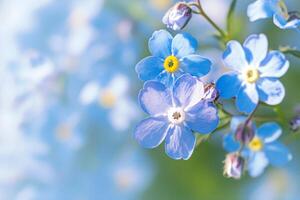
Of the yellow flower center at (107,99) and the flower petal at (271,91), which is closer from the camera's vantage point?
the flower petal at (271,91)

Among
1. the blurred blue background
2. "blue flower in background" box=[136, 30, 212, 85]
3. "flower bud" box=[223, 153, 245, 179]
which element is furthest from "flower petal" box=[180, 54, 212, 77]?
the blurred blue background

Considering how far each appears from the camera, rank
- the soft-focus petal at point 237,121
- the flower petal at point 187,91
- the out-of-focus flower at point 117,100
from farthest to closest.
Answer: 1. the out-of-focus flower at point 117,100
2. the soft-focus petal at point 237,121
3. the flower petal at point 187,91

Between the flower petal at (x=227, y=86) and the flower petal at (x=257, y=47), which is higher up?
the flower petal at (x=257, y=47)

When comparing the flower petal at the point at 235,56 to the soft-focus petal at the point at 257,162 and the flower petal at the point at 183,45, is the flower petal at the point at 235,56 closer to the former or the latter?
the flower petal at the point at 183,45

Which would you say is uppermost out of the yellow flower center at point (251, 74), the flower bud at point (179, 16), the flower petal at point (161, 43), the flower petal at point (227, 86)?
the flower bud at point (179, 16)

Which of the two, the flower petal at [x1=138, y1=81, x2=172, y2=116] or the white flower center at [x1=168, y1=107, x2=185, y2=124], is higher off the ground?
the flower petal at [x1=138, y1=81, x2=172, y2=116]

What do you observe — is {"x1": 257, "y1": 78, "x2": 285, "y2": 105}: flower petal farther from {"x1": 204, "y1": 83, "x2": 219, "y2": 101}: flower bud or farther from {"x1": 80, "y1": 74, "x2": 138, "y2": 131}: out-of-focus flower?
{"x1": 80, "y1": 74, "x2": 138, "y2": 131}: out-of-focus flower

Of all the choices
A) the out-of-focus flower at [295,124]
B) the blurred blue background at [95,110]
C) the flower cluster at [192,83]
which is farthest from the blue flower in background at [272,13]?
the blurred blue background at [95,110]

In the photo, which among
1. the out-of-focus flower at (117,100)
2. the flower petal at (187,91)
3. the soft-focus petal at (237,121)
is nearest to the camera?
the flower petal at (187,91)
